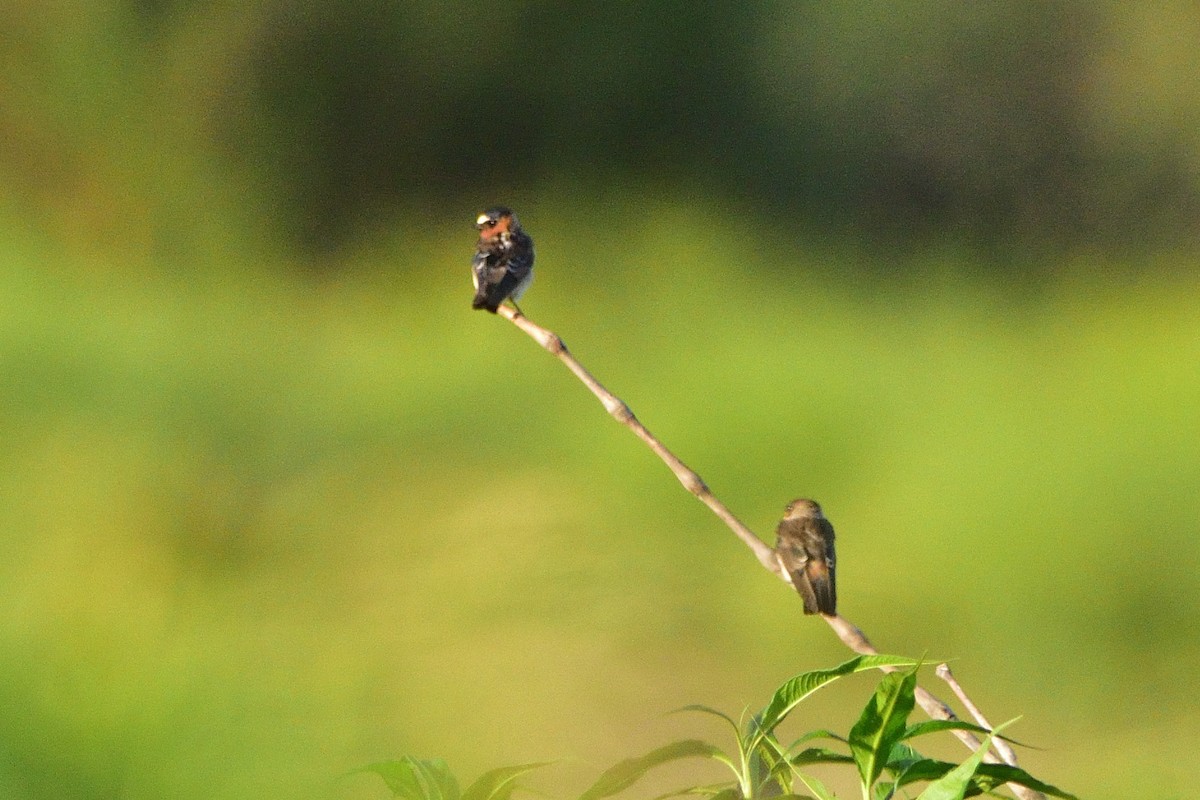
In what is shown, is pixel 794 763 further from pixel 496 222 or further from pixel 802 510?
pixel 496 222

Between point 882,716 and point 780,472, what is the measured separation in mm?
3983

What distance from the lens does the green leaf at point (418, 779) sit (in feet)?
1.69

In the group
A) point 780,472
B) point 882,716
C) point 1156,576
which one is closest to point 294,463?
point 780,472

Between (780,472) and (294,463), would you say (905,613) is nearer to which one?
(780,472)

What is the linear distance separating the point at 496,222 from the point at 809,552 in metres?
0.80

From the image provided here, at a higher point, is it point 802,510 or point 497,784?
point 802,510

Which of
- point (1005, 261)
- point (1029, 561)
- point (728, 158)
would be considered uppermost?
point (728, 158)

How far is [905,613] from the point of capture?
382 cm

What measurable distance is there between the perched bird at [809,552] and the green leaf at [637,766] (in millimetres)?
667

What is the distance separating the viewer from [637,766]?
50 centimetres

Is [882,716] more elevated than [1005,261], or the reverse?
[1005,261]

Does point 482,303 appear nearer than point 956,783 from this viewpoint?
No

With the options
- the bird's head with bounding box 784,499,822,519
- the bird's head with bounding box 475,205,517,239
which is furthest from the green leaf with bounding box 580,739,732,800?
the bird's head with bounding box 475,205,517,239

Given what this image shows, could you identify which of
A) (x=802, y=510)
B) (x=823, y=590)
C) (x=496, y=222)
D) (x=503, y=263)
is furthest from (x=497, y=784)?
(x=496, y=222)
